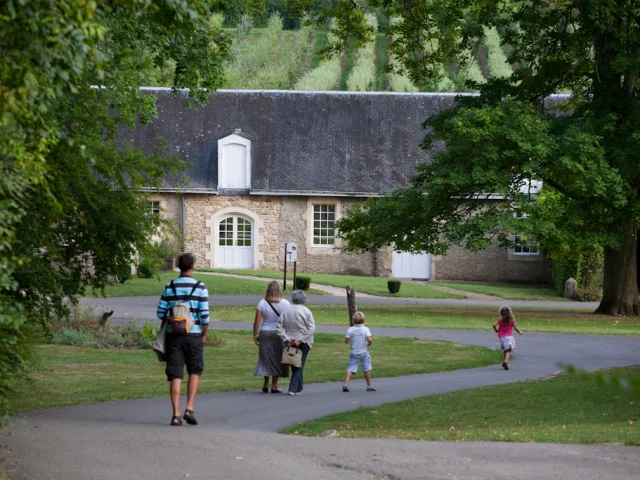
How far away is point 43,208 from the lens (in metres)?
11.1

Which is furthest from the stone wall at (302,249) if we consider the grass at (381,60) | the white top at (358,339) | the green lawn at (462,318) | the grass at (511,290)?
the grass at (381,60)

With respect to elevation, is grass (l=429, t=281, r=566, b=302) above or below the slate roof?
below

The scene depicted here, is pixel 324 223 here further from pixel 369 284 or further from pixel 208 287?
pixel 208 287

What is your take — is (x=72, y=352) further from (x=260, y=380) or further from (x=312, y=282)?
(x=312, y=282)

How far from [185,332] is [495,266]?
114 ft

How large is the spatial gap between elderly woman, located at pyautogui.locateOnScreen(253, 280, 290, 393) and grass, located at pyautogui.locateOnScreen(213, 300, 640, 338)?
12.1 metres

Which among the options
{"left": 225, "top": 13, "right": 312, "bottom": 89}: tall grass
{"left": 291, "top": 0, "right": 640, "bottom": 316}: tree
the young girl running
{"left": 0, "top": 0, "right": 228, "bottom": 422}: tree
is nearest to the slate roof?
{"left": 291, "top": 0, "right": 640, "bottom": 316}: tree

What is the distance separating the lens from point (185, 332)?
11016mm

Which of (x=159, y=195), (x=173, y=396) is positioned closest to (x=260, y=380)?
(x=173, y=396)

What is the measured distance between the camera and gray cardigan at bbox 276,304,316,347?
14.4m

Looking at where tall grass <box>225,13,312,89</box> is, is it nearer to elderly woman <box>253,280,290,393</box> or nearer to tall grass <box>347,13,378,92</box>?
tall grass <box>347,13,378,92</box>

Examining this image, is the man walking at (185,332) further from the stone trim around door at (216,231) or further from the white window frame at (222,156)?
the stone trim around door at (216,231)

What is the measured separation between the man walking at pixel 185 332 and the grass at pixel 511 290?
1140 inches

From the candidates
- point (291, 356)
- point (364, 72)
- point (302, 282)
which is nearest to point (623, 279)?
point (302, 282)
